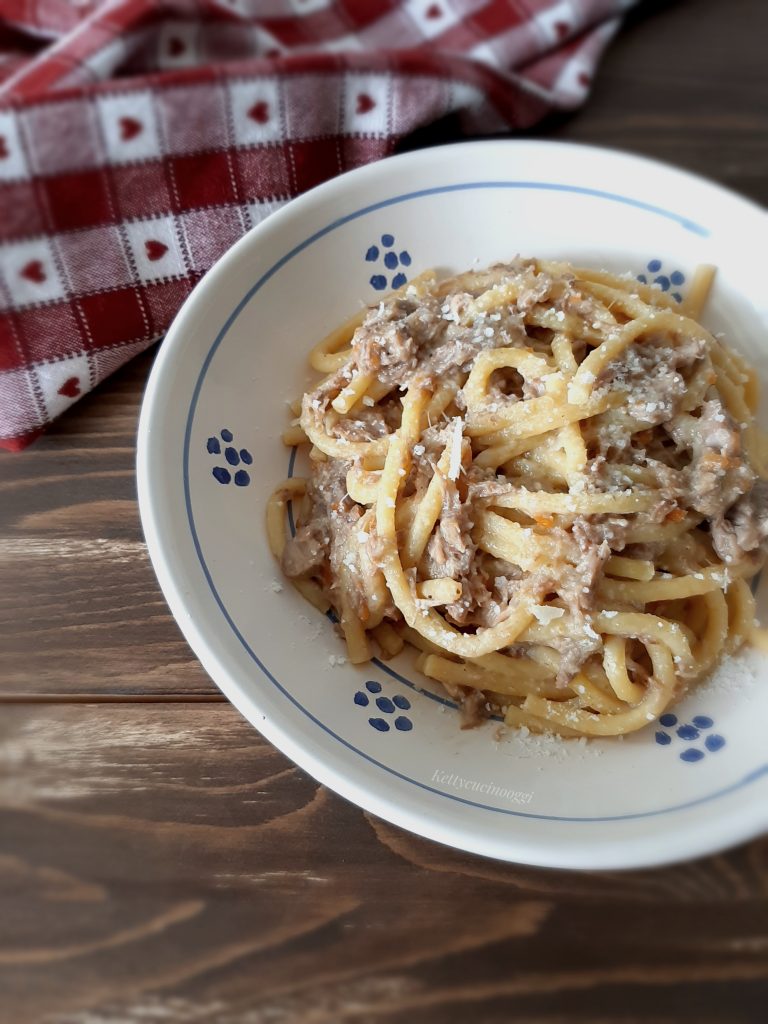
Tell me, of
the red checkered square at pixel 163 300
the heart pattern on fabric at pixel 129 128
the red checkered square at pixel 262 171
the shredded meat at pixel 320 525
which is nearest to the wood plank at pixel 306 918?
the shredded meat at pixel 320 525

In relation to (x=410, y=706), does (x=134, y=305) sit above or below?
above

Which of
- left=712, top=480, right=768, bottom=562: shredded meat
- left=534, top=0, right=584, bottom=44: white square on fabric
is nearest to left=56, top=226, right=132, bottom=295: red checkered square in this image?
left=534, top=0, right=584, bottom=44: white square on fabric

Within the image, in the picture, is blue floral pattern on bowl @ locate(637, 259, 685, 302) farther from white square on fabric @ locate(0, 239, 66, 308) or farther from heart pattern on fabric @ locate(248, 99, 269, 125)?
white square on fabric @ locate(0, 239, 66, 308)

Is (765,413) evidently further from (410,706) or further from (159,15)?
(159,15)

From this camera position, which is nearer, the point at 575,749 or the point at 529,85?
the point at 575,749

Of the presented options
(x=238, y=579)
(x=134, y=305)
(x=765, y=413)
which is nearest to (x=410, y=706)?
(x=238, y=579)

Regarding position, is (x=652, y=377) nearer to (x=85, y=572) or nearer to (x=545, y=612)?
(x=545, y=612)
